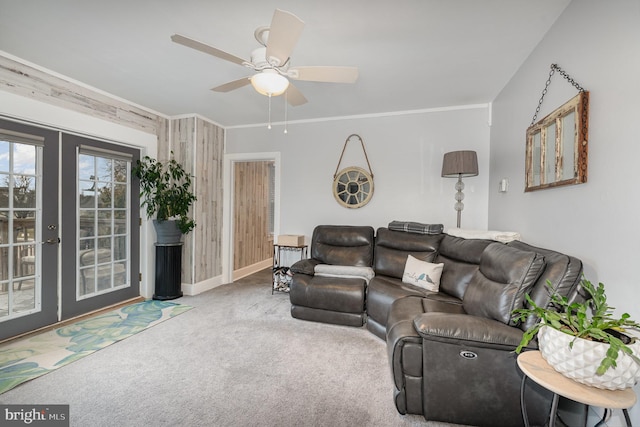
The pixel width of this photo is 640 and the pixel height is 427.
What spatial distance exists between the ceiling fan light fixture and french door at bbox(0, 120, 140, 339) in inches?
92.9

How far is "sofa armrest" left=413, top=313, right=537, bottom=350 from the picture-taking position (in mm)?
1537

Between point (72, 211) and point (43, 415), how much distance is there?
203cm

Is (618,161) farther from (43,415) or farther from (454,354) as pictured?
(43,415)

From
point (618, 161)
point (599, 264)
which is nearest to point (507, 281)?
point (599, 264)

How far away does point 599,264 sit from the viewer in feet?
5.03

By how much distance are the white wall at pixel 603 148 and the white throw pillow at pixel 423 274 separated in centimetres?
91

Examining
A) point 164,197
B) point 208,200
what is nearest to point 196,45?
point 164,197

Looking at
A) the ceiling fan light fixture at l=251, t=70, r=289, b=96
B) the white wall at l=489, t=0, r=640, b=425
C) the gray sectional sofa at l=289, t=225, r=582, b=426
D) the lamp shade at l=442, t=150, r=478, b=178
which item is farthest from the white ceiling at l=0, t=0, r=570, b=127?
the gray sectional sofa at l=289, t=225, r=582, b=426

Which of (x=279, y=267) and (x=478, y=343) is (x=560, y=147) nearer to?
(x=478, y=343)

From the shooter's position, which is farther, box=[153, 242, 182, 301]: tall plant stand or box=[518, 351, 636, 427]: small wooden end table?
box=[153, 242, 182, 301]: tall plant stand

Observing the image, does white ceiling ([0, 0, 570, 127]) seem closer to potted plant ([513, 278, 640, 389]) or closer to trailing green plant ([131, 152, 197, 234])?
trailing green plant ([131, 152, 197, 234])

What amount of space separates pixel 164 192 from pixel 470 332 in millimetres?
3603

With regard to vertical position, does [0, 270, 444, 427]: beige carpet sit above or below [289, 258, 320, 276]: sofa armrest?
below

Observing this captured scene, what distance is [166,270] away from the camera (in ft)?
12.5
